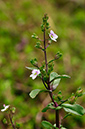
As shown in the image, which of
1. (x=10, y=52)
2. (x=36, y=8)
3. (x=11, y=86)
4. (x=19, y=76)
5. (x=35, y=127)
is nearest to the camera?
(x=35, y=127)

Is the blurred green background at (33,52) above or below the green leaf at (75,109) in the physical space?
above

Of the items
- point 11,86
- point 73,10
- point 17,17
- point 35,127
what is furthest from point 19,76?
point 73,10

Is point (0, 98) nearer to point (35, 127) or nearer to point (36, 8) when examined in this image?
point (35, 127)

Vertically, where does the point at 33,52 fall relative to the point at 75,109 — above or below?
above

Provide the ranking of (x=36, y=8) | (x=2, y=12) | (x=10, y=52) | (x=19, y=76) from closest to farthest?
(x=19, y=76) < (x=10, y=52) < (x=2, y=12) < (x=36, y=8)

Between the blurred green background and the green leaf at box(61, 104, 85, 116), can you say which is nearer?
the green leaf at box(61, 104, 85, 116)

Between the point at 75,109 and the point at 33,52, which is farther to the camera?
the point at 33,52

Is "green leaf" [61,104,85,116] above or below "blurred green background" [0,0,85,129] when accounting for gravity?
below

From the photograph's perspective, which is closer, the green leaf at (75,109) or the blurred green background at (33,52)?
the green leaf at (75,109)
